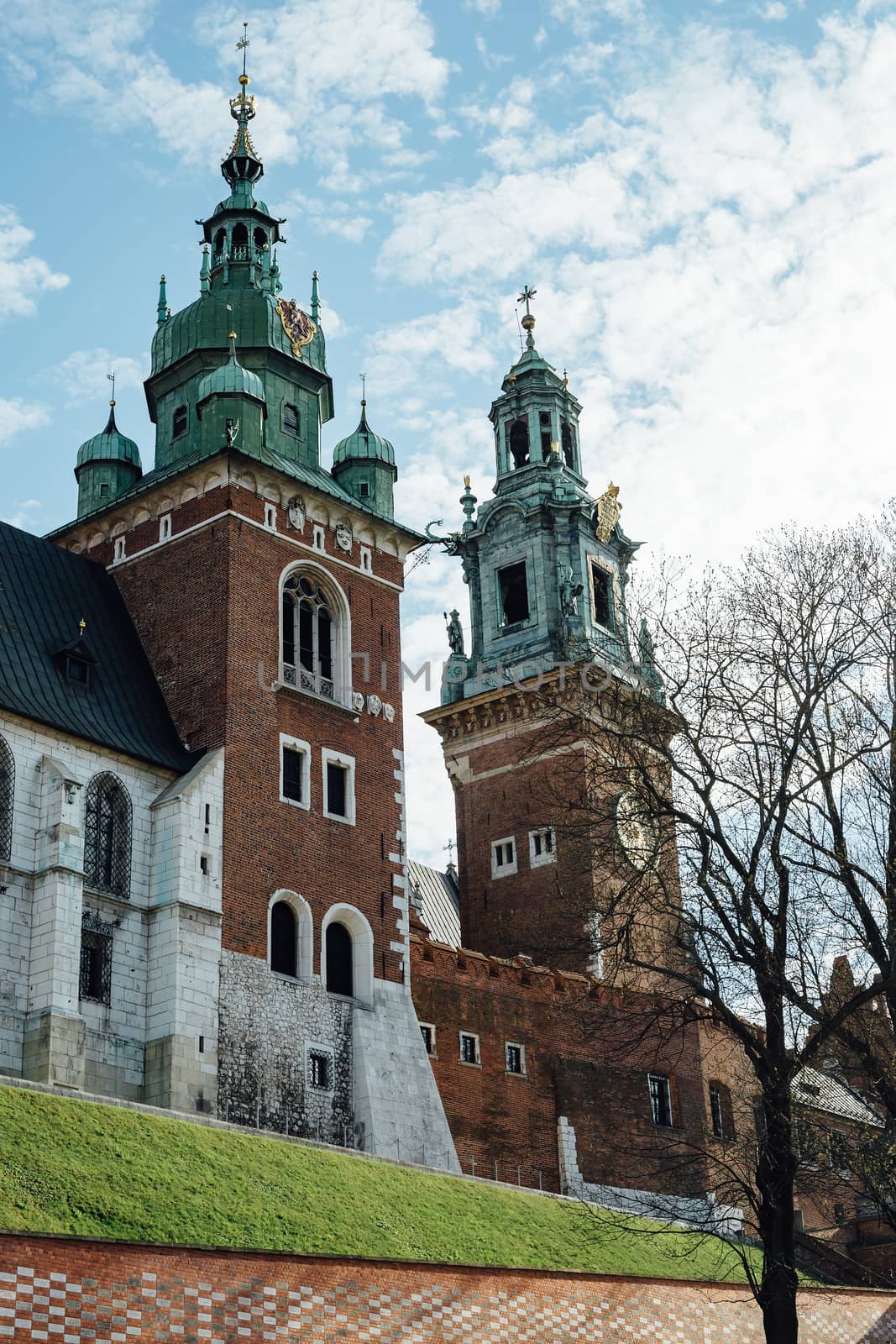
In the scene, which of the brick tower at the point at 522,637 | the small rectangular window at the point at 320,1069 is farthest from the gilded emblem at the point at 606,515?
the small rectangular window at the point at 320,1069

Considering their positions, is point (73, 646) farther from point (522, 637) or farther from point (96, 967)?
point (522, 637)

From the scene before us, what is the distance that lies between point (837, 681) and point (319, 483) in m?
20.3

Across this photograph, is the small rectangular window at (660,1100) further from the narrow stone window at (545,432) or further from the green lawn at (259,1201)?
the narrow stone window at (545,432)

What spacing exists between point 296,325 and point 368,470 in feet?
14.4

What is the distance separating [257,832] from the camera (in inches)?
1374

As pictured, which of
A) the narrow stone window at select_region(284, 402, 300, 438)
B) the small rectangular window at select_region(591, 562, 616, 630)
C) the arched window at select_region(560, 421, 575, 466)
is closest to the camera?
the narrow stone window at select_region(284, 402, 300, 438)

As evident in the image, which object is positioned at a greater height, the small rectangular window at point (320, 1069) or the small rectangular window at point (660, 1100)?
the small rectangular window at point (660, 1100)

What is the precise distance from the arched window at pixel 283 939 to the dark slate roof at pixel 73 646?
3.59 metres

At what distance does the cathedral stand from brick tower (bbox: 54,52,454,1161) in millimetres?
70

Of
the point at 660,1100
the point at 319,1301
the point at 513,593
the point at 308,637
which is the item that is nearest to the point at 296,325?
the point at 308,637

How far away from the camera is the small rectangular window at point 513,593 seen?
5456 centimetres

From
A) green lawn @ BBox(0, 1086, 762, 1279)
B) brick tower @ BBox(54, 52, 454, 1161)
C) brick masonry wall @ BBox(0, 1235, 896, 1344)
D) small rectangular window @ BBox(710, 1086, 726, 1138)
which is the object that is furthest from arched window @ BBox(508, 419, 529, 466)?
brick masonry wall @ BBox(0, 1235, 896, 1344)

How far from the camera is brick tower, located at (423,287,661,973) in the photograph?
4919 cm

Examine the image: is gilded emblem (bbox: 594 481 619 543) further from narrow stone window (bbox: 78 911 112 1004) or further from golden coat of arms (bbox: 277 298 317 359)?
narrow stone window (bbox: 78 911 112 1004)
